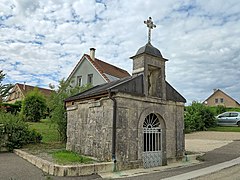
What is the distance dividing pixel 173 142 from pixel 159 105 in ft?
6.67

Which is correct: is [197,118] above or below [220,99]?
below

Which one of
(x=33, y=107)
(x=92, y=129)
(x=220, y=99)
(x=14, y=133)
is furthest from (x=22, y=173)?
(x=220, y=99)

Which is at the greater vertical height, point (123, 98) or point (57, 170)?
point (123, 98)

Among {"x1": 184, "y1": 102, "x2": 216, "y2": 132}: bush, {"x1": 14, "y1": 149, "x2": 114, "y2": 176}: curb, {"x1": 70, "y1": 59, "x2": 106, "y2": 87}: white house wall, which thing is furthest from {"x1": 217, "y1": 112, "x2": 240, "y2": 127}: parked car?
{"x1": 14, "y1": 149, "x2": 114, "y2": 176}: curb

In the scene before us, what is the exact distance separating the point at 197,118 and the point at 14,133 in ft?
58.7

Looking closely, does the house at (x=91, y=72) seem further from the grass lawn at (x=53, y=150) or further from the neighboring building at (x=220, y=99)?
the neighboring building at (x=220, y=99)

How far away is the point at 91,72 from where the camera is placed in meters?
26.0

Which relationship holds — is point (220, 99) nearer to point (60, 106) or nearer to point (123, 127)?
point (60, 106)

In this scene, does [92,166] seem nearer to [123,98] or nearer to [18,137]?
[123,98]

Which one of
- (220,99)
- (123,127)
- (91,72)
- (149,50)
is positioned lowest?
(123,127)

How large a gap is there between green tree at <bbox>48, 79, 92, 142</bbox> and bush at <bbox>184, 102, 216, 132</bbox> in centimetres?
1256

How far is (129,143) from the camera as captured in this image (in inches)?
380

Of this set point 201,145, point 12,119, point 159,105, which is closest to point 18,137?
point 12,119

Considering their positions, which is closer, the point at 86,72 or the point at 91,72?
the point at 91,72
